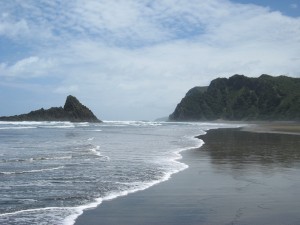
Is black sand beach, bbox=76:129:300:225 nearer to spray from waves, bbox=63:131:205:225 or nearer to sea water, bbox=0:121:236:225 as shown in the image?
spray from waves, bbox=63:131:205:225

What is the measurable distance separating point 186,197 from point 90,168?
6576mm

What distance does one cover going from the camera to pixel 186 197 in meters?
10.6

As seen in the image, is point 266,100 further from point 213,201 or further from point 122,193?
point 213,201

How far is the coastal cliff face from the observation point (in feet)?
448

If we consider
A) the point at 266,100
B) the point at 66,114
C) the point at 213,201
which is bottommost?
the point at 213,201

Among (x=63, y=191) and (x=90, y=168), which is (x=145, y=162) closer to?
(x=90, y=168)

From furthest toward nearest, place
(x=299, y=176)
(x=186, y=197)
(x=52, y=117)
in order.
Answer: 1. (x=52, y=117)
2. (x=299, y=176)
3. (x=186, y=197)

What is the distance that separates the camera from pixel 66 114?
14112 centimetres

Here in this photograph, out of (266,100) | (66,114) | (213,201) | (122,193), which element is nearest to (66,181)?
(122,193)

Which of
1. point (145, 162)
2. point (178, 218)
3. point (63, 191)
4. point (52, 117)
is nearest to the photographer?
point (178, 218)

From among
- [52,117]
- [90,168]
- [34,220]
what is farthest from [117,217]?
[52,117]

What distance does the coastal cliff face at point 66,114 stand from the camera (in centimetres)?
13659

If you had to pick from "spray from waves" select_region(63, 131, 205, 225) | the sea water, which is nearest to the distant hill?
the sea water

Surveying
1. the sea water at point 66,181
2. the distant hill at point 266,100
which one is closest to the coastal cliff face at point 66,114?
the distant hill at point 266,100
